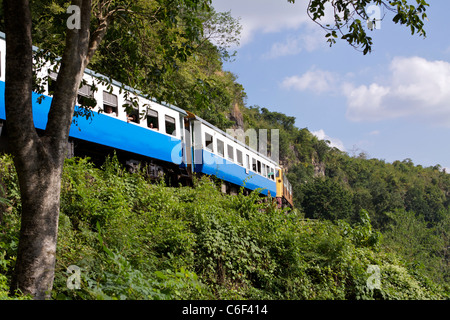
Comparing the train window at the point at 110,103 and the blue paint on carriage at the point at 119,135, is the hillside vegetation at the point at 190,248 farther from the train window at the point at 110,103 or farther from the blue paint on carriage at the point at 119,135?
the train window at the point at 110,103

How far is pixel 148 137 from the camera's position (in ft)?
46.2

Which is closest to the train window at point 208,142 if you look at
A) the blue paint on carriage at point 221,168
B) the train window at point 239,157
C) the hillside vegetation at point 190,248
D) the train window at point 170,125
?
the blue paint on carriage at point 221,168

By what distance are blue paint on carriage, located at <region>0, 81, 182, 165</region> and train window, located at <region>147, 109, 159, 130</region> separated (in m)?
0.25

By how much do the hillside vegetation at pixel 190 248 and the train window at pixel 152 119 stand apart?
11.3 feet

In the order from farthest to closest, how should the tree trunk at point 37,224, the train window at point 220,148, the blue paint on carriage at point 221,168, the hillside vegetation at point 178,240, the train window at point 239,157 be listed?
the train window at point 239,157 → the train window at point 220,148 → the blue paint on carriage at point 221,168 → the hillside vegetation at point 178,240 → the tree trunk at point 37,224

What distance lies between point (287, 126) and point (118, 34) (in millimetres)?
108121

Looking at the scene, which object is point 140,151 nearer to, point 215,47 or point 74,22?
point 74,22

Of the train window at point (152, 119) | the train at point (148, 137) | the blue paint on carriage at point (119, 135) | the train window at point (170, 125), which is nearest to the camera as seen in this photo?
the blue paint on carriage at point (119, 135)

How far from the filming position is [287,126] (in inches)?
4532

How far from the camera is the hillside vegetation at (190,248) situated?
623cm

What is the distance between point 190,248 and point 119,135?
5.45 meters

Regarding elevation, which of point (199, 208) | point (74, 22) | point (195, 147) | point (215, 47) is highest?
point (215, 47)

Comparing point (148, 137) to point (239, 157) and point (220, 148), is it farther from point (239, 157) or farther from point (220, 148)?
point (239, 157)
